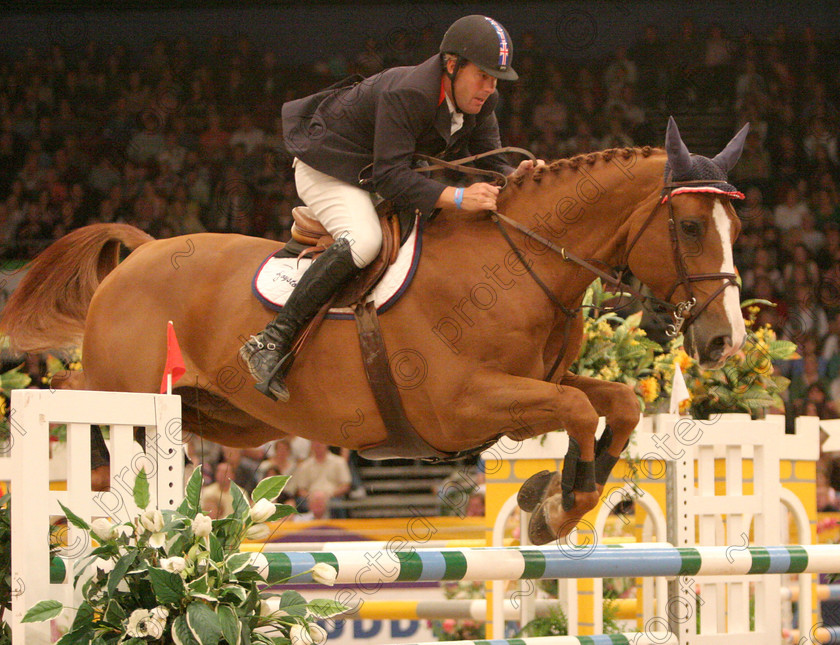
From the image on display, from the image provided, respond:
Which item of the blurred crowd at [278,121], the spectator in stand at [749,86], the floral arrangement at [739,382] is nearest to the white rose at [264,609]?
the floral arrangement at [739,382]

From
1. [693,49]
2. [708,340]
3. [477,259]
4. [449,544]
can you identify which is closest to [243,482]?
[449,544]

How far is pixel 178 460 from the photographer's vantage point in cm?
232

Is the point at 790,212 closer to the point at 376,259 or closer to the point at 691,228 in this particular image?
the point at 691,228

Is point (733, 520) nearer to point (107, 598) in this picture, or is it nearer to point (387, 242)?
point (387, 242)

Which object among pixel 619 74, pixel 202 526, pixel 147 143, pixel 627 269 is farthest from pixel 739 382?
pixel 147 143

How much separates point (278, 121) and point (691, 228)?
25.2 feet

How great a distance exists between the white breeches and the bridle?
38 cm

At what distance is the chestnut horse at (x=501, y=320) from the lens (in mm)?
3041

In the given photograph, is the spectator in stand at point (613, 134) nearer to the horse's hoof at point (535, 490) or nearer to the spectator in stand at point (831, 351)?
the spectator in stand at point (831, 351)

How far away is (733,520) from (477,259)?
163 centimetres

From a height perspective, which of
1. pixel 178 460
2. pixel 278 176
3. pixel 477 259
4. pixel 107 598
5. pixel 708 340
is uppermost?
pixel 278 176

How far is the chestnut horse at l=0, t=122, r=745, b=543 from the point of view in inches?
120

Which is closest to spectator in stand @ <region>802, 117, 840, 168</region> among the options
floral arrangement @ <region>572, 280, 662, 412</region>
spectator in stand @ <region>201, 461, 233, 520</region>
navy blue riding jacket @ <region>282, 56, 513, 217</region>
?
floral arrangement @ <region>572, 280, 662, 412</region>

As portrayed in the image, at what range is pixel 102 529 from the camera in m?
2.17
